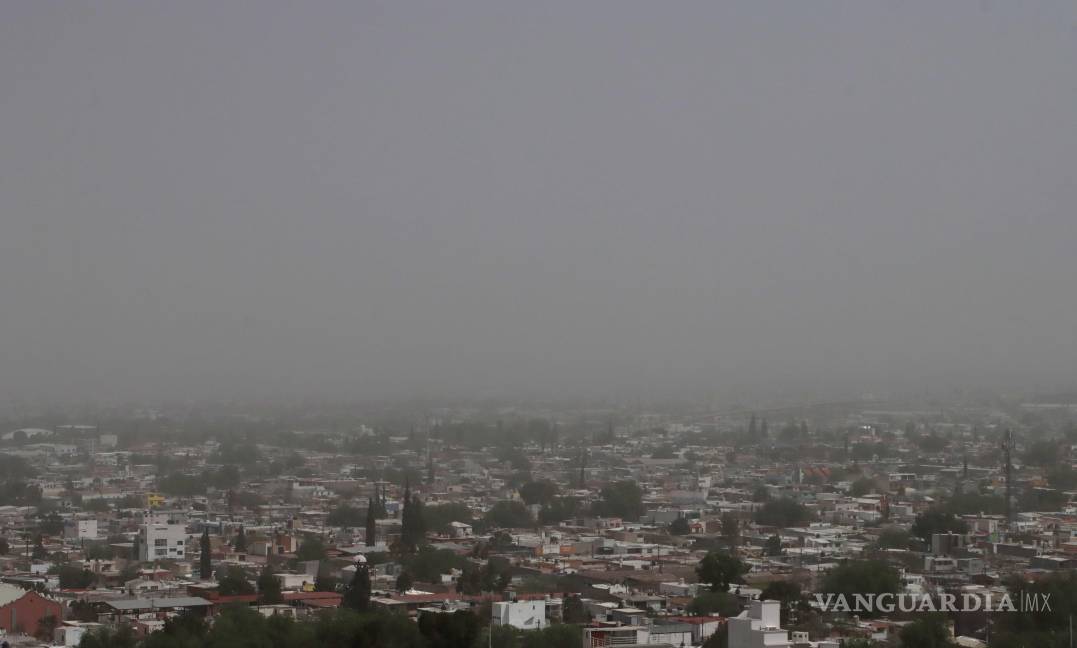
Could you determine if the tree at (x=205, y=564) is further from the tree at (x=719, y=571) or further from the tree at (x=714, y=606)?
the tree at (x=714, y=606)

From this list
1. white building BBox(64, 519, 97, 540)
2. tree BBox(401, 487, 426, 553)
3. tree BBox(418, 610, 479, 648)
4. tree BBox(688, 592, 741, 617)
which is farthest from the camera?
white building BBox(64, 519, 97, 540)

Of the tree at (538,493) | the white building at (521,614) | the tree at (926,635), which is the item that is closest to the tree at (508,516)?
the tree at (538,493)

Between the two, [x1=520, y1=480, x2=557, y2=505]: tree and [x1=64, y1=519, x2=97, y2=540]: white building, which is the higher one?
[x1=520, y1=480, x2=557, y2=505]: tree

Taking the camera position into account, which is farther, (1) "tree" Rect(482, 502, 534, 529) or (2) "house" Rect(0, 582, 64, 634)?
(1) "tree" Rect(482, 502, 534, 529)

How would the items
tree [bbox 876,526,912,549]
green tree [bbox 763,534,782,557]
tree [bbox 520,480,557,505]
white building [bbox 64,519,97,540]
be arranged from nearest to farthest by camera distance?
1. green tree [bbox 763,534,782,557]
2. tree [bbox 876,526,912,549]
3. white building [bbox 64,519,97,540]
4. tree [bbox 520,480,557,505]

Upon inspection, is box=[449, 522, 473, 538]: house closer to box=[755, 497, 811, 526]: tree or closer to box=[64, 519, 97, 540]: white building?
box=[755, 497, 811, 526]: tree

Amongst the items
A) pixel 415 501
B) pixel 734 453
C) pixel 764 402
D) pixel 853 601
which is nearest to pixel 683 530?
pixel 415 501

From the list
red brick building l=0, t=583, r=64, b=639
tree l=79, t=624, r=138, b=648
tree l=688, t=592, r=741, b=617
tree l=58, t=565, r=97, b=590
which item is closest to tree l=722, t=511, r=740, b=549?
tree l=688, t=592, r=741, b=617
